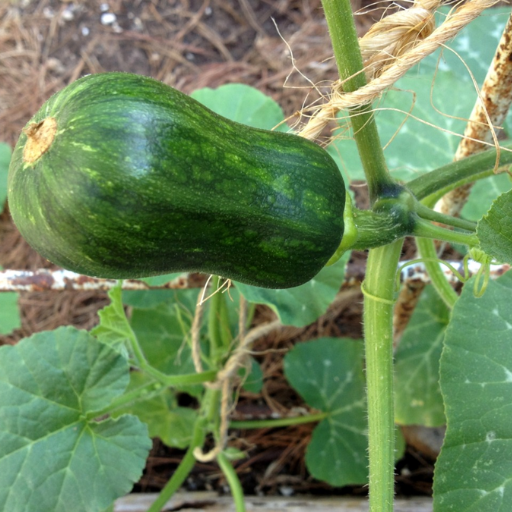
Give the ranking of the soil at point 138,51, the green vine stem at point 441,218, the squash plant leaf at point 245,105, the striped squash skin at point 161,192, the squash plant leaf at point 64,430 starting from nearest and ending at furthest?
1. the striped squash skin at point 161,192
2. the green vine stem at point 441,218
3. the squash plant leaf at point 64,430
4. the squash plant leaf at point 245,105
5. the soil at point 138,51

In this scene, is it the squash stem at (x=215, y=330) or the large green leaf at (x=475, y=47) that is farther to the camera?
the large green leaf at (x=475, y=47)

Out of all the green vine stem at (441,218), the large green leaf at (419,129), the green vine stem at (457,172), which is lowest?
the green vine stem at (441,218)

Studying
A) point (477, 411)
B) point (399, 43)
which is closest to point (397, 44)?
point (399, 43)

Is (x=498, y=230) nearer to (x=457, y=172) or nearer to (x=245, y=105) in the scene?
(x=457, y=172)

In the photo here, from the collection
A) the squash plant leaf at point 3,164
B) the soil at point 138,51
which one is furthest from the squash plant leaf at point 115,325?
the squash plant leaf at point 3,164

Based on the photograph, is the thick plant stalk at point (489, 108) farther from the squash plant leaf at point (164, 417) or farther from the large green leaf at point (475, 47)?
the squash plant leaf at point (164, 417)

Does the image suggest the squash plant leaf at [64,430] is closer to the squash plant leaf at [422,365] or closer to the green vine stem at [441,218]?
the green vine stem at [441,218]

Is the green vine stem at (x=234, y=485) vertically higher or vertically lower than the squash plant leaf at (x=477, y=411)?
lower

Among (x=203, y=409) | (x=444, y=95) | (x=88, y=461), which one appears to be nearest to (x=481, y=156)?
(x=444, y=95)

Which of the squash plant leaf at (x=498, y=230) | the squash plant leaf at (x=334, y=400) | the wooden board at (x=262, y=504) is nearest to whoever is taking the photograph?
the squash plant leaf at (x=498, y=230)
